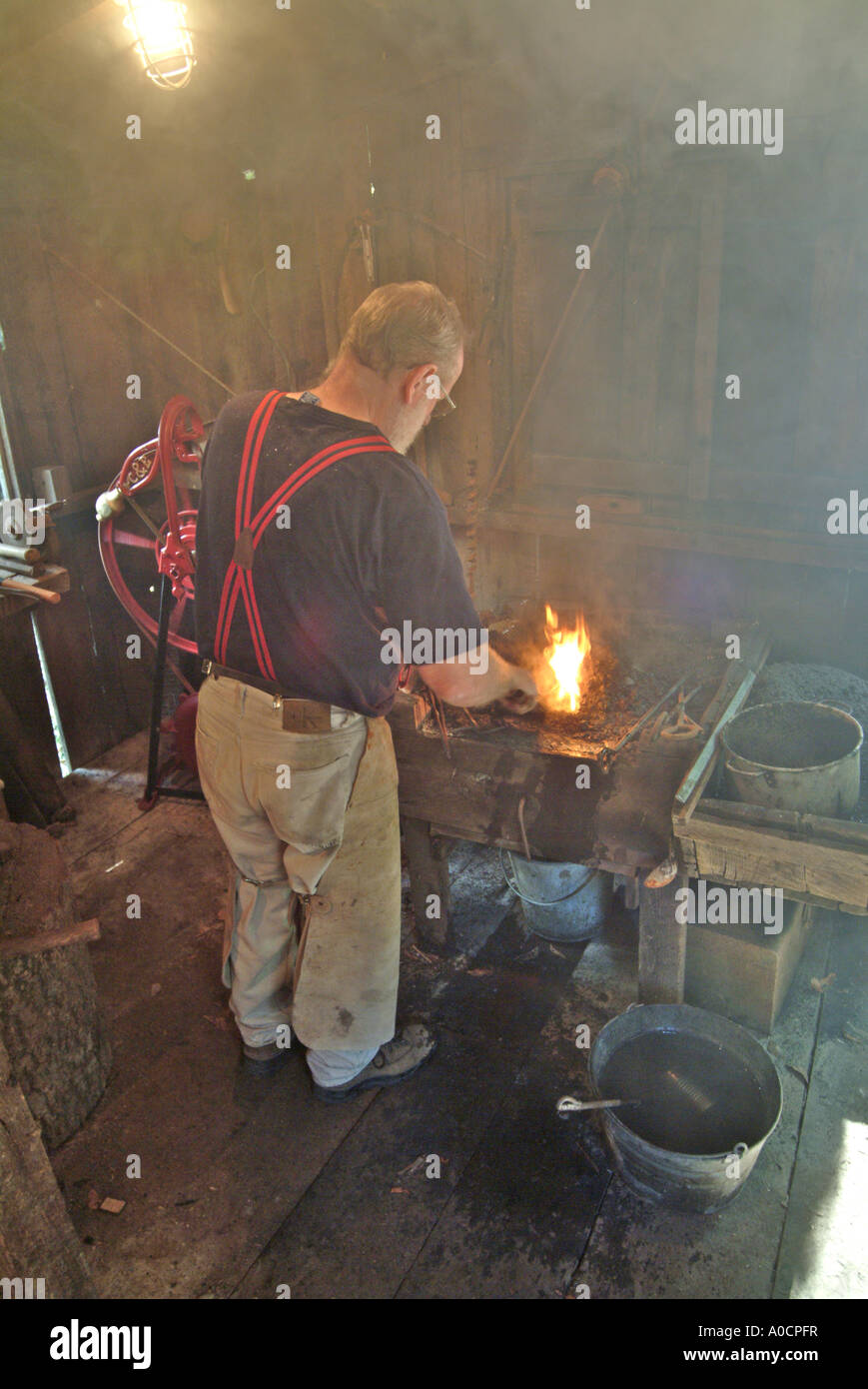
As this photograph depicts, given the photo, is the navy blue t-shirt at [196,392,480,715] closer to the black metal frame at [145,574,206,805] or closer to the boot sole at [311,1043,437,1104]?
the boot sole at [311,1043,437,1104]

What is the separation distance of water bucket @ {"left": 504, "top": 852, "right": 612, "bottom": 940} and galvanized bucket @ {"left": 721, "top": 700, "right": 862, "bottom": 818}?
0.83 meters

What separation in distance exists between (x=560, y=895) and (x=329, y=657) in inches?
68.6

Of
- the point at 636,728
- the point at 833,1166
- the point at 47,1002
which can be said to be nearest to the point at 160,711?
the point at 47,1002

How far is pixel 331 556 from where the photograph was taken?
267 centimetres

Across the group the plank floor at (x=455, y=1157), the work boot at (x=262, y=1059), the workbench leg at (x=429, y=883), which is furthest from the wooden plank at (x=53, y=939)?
the workbench leg at (x=429, y=883)

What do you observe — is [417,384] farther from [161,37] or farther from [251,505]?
[161,37]

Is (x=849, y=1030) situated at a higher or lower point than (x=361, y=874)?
lower

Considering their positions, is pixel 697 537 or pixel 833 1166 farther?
pixel 697 537

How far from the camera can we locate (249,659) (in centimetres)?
→ 292

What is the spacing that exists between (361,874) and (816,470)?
2544 millimetres

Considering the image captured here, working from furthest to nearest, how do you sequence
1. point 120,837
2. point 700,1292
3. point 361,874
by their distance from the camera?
point 120,837 < point 361,874 < point 700,1292

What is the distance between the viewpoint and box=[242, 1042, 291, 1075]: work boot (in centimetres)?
355

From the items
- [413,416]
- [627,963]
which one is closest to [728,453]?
[413,416]
